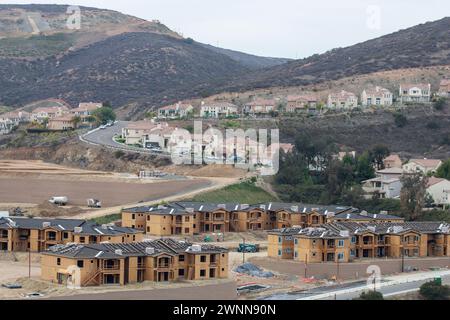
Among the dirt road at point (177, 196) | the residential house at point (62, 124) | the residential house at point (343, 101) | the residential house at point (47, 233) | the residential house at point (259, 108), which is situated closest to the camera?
the residential house at point (47, 233)

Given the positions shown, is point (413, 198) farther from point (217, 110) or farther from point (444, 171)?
point (217, 110)

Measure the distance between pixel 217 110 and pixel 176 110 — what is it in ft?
16.4

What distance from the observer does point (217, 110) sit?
362 ft

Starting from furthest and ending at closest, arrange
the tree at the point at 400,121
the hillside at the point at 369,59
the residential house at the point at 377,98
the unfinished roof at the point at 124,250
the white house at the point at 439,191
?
the hillside at the point at 369,59 < the residential house at the point at 377,98 < the tree at the point at 400,121 < the white house at the point at 439,191 < the unfinished roof at the point at 124,250

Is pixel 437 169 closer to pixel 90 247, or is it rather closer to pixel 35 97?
pixel 90 247

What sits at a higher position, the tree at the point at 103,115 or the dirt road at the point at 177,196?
the tree at the point at 103,115

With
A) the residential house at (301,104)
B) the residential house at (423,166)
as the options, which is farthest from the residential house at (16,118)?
the residential house at (423,166)

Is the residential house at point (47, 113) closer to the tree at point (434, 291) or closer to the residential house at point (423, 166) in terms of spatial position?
the residential house at point (423, 166)

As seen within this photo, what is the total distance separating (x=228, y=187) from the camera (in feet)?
258

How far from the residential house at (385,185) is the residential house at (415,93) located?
30600 mm

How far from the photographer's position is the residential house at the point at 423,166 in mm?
85031
